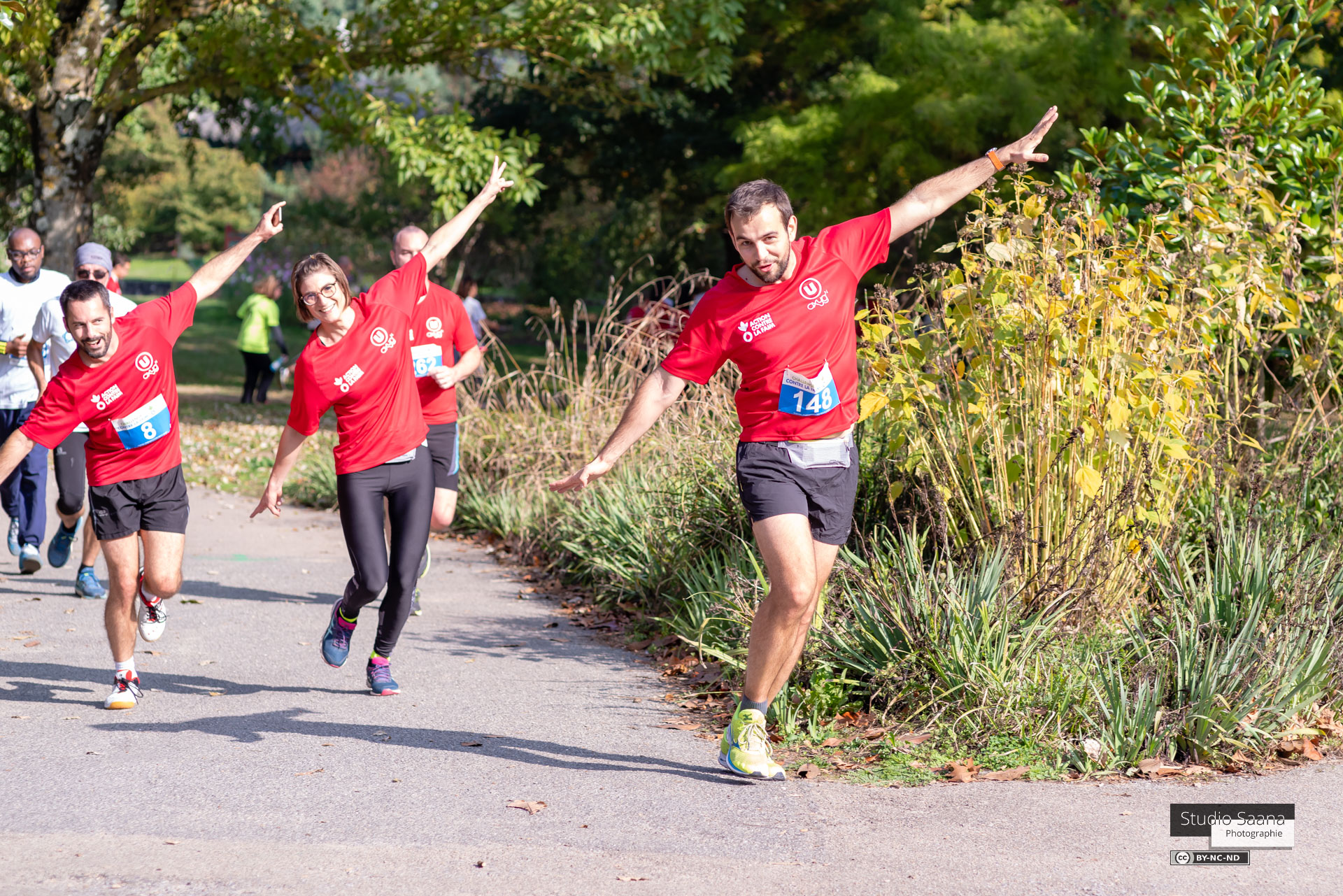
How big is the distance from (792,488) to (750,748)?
93 cm

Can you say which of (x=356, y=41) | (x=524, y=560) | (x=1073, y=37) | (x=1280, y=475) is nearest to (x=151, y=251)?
(x=356, y=41)

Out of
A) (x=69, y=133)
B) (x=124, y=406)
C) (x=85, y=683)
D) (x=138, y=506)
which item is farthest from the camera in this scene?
(x=69, y=133)

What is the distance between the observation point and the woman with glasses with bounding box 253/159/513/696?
5.41 meters

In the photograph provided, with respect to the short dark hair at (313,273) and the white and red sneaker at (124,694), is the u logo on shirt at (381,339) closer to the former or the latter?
the short dark hair at (313,273)

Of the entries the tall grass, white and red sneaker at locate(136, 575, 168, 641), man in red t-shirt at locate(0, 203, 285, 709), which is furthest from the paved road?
man in red t-shirt at locate(0, 203, 285, 709)

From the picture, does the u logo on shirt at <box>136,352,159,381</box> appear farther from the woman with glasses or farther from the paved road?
the paved road

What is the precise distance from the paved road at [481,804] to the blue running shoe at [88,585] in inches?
39.9

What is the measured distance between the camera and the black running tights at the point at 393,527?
5.48 m

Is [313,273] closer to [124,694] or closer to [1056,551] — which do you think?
[124,694]

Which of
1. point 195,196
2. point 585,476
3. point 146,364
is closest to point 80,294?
point 146,364

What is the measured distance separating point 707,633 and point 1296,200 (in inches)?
175

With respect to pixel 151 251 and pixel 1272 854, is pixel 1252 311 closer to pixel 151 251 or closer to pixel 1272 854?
pixel 1272 854

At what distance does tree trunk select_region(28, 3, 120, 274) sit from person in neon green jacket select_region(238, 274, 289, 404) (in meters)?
2.57

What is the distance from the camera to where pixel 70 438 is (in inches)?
297
